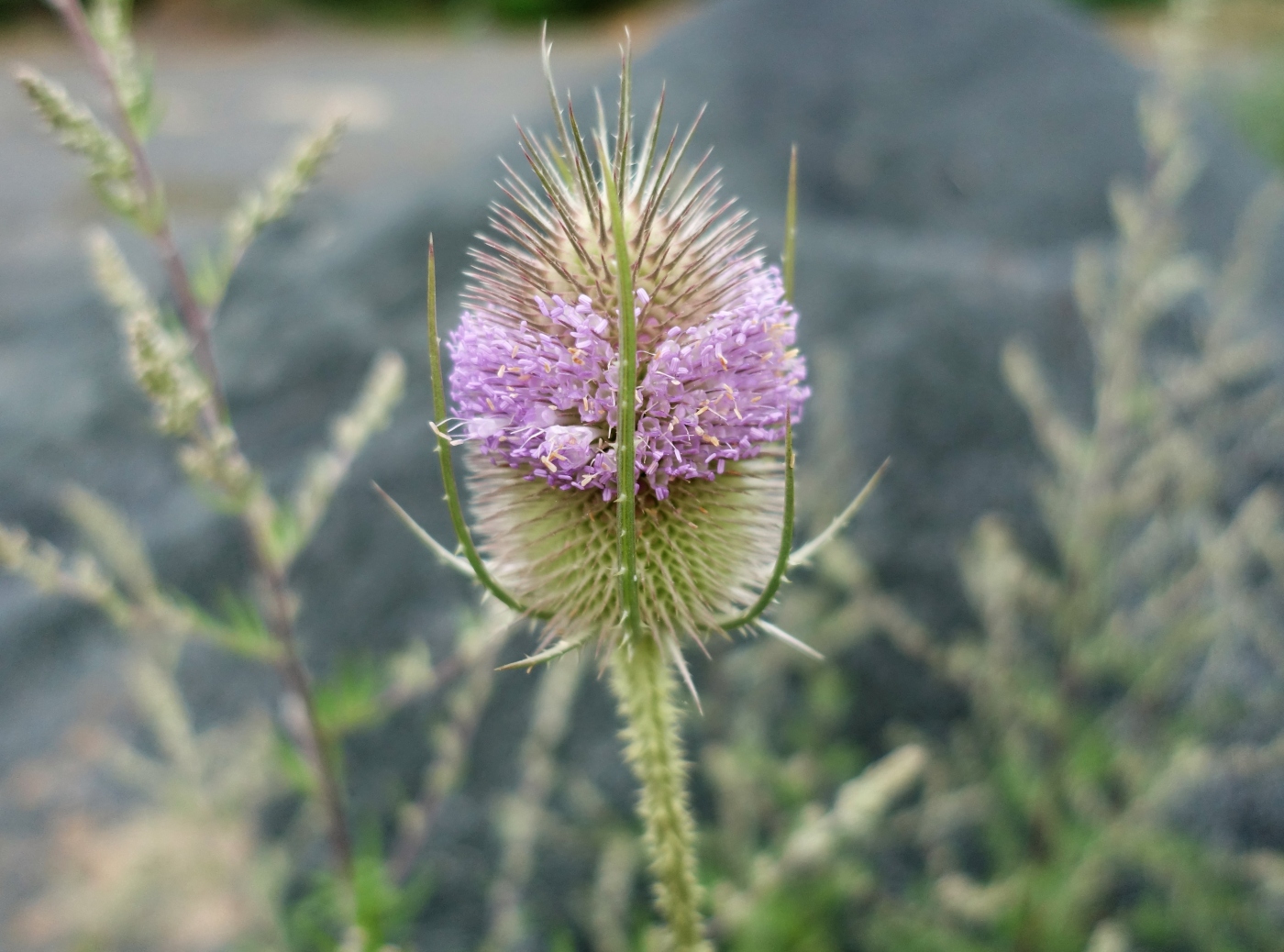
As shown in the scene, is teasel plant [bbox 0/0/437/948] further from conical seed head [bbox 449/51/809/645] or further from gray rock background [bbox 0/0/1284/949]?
gray rock background [bbox 0/0/1284/949]

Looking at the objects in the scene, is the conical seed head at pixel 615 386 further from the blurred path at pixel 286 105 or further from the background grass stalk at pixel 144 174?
the blurred path at pixel 286 105

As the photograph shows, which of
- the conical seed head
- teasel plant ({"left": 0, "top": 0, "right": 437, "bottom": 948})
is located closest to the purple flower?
the conical seed head

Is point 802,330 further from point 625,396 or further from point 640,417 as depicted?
point 625,396

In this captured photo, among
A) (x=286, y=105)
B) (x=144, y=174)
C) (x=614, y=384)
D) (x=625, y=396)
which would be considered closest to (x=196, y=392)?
(x=144, y=174)

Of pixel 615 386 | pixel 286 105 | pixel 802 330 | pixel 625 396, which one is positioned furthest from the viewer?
pixel 286 105

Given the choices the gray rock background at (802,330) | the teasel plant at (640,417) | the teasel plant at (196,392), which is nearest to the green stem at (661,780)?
the teasel plant at (640,417)

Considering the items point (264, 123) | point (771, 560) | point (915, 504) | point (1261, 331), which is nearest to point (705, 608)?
point (771, 560)
